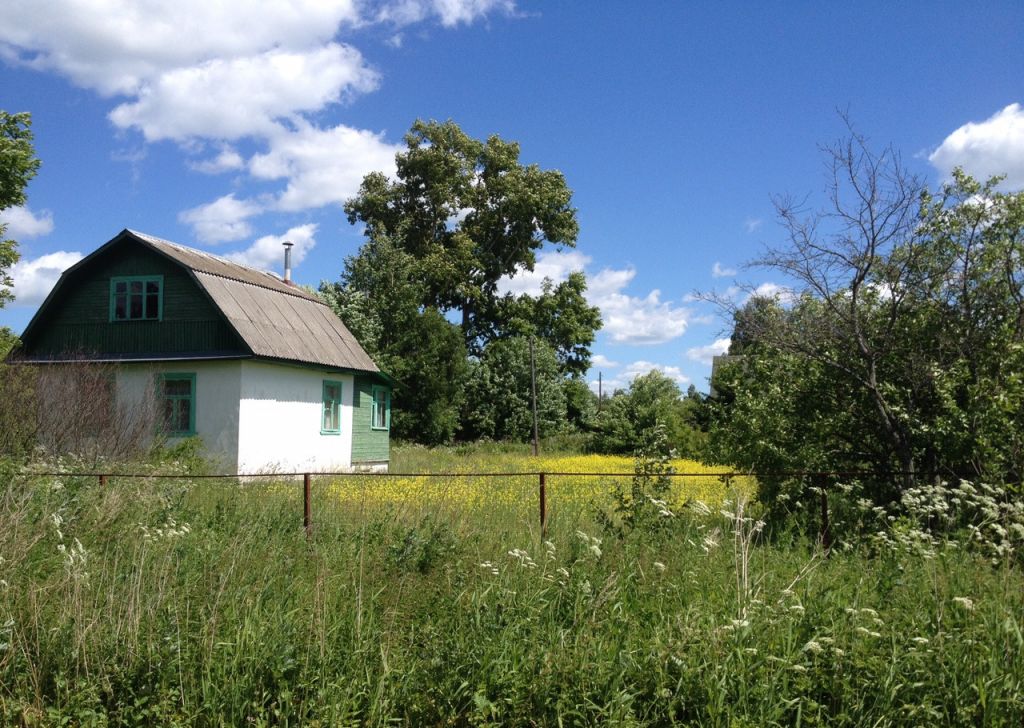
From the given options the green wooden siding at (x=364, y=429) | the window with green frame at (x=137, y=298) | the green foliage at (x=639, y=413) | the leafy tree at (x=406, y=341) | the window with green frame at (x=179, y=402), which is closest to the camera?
the window with green frame at (x=179, y=402)

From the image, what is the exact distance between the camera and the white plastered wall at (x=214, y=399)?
1991 cm

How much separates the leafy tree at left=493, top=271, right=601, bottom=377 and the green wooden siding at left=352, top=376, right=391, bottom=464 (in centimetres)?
1618

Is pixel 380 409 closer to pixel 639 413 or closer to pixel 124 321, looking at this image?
pixel 124 321

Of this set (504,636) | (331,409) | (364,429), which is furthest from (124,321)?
(504,636)

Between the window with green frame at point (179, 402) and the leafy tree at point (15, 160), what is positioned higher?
the leafy tree at point (15, 160)

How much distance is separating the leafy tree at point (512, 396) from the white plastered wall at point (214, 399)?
63.0ft

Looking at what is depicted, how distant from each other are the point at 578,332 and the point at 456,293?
6466 millimetres

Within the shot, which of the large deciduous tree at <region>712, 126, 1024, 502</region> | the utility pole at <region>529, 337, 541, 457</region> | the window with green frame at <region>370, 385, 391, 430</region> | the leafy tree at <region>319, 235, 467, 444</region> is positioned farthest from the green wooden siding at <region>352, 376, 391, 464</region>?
the large deciduous tree at <region>712, 126, 1024, 502</region>

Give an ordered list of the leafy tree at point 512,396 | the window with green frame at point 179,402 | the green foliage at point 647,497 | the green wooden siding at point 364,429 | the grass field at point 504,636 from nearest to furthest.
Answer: the grass field at point 504,636 → the green foliage at point 647,497 → the window with green frame at point 179,402 → the green wooden siding at point 364,429 → the leafy tree at point 512,396

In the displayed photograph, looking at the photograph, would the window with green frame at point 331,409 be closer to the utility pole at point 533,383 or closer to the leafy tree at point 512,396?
the utility pole at point 533,383

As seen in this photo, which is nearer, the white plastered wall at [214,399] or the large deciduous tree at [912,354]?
the large deciduous tree at [912,354]

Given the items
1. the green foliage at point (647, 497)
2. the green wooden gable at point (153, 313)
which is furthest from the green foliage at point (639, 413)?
the green foliage at point (647, 497)

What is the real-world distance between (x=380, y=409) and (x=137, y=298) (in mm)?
8753

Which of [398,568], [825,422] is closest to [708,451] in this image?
[825,422]
